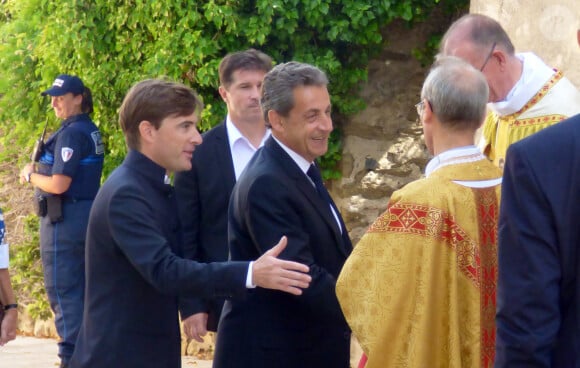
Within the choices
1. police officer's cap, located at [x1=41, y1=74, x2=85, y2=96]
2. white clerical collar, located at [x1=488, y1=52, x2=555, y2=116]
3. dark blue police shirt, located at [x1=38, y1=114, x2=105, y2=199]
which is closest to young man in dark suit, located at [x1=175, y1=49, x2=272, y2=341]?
white clerical collar, located at [x1=488, y1=52, x2=555, y2=116]

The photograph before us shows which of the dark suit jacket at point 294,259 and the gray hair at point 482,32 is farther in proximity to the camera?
the gray hair at point 482,32

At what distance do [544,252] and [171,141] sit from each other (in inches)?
68.3

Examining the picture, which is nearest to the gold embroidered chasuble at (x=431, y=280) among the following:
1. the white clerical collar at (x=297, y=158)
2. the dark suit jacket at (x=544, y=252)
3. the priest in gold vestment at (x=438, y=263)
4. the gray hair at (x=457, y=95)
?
the priest in gold vestment at (x=438, y=263)

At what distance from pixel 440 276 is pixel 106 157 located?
530 centimetres

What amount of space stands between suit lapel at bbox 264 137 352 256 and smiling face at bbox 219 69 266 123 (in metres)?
1.39

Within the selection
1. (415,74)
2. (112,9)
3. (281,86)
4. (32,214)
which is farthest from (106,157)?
(281,86)

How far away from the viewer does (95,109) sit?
8109 millimetres

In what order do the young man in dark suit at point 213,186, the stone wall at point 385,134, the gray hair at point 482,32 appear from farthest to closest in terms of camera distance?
the stone wall at point 385,134
the young man in dark suit at point 213,186
the gray hair at point 482,32

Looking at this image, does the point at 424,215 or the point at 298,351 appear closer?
the point at 424,215

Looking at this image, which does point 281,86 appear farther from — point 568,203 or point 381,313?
point 568,203

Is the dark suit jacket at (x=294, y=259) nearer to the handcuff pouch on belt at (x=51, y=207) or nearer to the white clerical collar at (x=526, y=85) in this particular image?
the white clerical collar at (x=526, y=85)

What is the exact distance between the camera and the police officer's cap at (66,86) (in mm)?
7416

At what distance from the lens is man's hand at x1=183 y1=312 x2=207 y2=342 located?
15.0 ft

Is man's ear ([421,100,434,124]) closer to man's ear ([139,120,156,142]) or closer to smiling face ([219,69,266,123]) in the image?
man's ear ([139,120,156,142])
